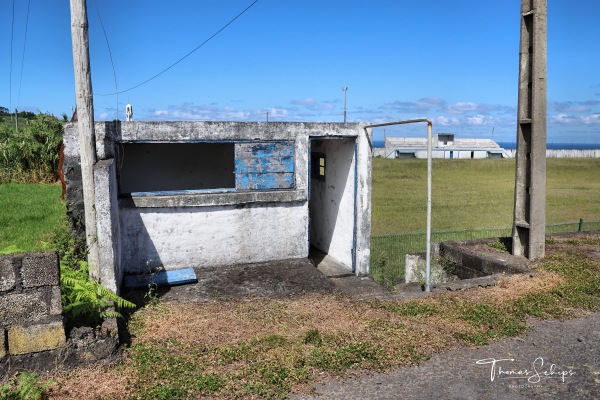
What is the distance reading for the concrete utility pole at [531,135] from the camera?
965cm

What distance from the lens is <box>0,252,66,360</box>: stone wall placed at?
17.5 ft

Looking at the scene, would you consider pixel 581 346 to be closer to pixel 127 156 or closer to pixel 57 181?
pixel 127 156

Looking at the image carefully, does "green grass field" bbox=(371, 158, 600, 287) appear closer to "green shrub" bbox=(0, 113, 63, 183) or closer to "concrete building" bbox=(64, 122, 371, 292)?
"concrete building" bbox=(64, 122, 371, 292)

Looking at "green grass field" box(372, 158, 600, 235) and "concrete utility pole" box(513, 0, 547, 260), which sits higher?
"concrete utility pole" box(513, 0, 547, 260)

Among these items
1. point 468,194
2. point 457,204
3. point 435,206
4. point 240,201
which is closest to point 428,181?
point 240,201

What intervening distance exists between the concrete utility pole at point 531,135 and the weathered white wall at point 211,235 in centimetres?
446

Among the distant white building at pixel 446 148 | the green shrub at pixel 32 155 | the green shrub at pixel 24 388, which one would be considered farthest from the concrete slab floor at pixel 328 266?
the distant white building at pixel 446 148

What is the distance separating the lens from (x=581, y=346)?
6.36m

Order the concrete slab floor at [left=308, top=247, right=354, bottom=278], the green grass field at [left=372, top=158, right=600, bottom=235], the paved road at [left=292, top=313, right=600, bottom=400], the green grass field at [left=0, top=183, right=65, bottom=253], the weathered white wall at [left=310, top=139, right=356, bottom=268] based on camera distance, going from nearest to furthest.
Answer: the paved road at [left=292, top=313, right=600, bottom=400] → the green grass field at [left=0, top=183, right=65, bottom=253] → the concrete slab floor at [left=308, top=247, right=354, bottom=278] → the weathered white wall at [left=310, top=139, right=356, bottom=268] → the green grass field at [left=372, top=158, right=600, bottom=235]

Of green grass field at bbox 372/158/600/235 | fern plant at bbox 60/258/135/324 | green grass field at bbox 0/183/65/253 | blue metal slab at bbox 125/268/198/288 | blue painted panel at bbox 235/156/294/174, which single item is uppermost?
blue painted panel at bbox 235/156/294/174

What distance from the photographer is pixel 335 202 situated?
37.6ft

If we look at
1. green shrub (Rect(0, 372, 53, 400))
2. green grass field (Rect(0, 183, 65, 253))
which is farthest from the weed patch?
green grass field (Rect(0, 183, 65, 253))

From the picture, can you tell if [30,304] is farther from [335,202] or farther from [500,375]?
[335,202]

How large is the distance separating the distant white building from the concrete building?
6408cm
